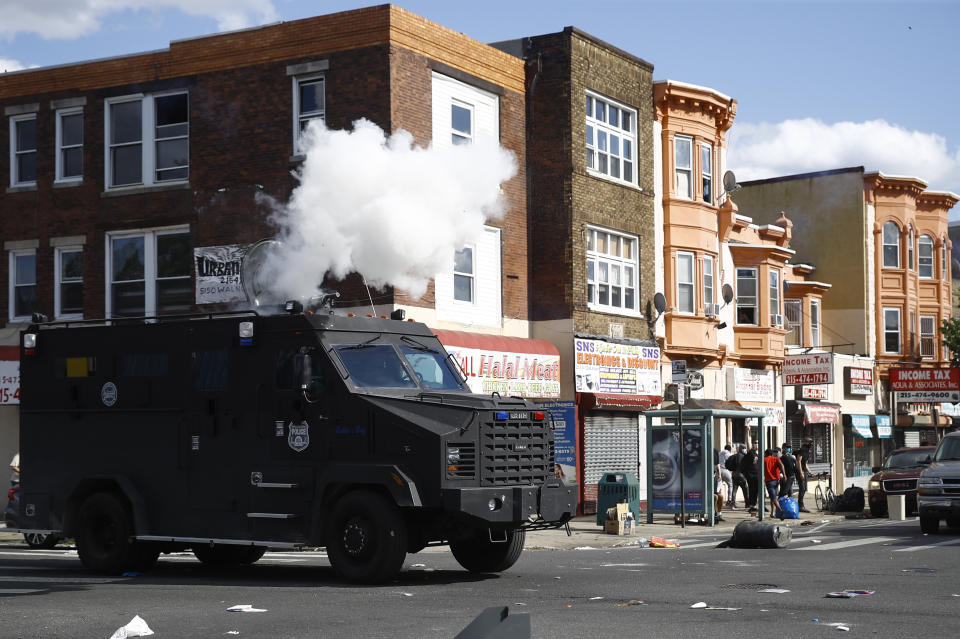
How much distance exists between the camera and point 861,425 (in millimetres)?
45719

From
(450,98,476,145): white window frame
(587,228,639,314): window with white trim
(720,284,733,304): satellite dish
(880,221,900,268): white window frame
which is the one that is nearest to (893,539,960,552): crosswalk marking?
(587,228,639,314): window with white trim

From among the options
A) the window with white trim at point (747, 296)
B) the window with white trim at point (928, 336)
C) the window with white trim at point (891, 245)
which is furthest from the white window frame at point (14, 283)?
the window with white trim at point (928, 336)

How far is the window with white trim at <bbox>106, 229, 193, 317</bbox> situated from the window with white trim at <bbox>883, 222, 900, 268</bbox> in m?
30.7

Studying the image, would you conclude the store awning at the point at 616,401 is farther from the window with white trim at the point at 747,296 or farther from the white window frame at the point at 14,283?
the white window frame at the point at 14,283

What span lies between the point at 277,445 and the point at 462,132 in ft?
47.5

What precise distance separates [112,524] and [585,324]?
16.4 meters

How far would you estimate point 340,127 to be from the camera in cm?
2531

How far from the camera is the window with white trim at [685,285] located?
33.7 m

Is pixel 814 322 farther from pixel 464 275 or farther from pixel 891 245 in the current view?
pixel 464 275

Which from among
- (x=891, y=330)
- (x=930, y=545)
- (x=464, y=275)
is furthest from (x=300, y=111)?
(x=891, y=330)

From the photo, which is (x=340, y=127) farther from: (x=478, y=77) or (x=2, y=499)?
(x=2, y=499)

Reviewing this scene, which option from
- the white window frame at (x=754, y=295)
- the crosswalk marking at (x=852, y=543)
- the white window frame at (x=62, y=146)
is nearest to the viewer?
the crosswalk marking at (x=852, y=543)

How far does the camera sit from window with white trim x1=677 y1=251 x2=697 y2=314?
Result: 111ft

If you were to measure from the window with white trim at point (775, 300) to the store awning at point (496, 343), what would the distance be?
43.5 ft
